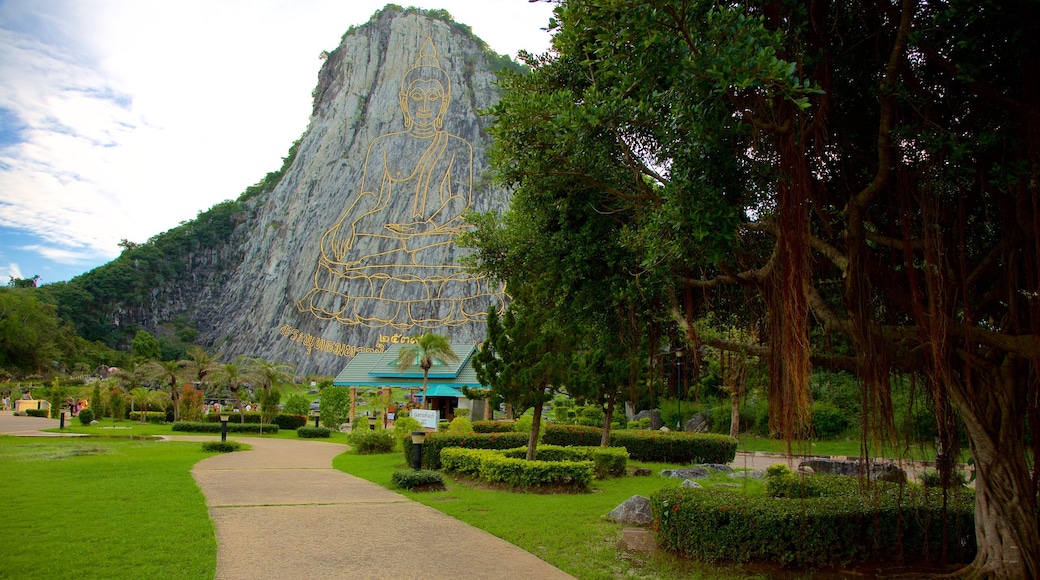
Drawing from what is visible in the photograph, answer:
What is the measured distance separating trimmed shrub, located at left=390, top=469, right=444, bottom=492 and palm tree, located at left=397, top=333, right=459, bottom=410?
1576cm

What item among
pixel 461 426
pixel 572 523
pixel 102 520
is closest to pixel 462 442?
pixel 461 426

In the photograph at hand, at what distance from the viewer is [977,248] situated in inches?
257

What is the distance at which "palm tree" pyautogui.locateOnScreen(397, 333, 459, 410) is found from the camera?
28.8m

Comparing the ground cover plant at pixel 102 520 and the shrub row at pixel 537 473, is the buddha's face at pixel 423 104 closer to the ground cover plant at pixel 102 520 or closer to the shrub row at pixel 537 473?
the ground cover plant at pixel 102 520

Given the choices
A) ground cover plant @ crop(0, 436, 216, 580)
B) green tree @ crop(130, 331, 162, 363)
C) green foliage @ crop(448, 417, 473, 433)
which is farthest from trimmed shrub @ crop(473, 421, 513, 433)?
green tree @ crop(130, 331, 162, 363)

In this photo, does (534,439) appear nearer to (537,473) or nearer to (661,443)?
(537,473)

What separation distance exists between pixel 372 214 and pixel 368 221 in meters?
0.85

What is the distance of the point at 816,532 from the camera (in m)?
6.74

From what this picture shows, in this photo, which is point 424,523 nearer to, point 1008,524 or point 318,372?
point 1008,524

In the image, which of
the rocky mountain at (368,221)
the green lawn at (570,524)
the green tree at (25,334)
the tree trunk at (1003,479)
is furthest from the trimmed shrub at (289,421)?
the green tree at (25,334)

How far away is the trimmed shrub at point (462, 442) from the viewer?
50.8 feet

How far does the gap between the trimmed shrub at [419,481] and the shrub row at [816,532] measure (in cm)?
581

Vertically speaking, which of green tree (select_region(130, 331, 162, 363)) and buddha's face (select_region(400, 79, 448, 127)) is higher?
buddha's face (select_region(400, 79, 448, 127))

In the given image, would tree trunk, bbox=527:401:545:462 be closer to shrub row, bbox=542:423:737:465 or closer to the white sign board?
shrub row, bbox=542:423:737:465
